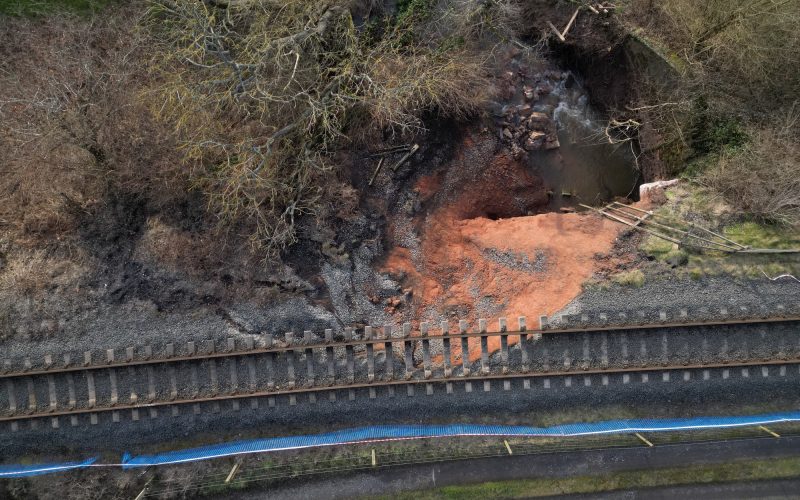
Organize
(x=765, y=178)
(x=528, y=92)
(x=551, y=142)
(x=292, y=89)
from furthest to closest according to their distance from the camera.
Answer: (x=551, y=142) → (x=528, y=92) → (x=765, y=178) → (x=292, y=89)

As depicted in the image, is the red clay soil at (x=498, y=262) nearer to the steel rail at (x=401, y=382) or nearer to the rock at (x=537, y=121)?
the steel rail at (x=401, y=382)

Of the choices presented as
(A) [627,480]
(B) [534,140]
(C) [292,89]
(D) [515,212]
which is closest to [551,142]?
(B) [534,140]

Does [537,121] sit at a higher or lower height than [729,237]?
higher

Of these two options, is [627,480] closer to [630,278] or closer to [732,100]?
[630,278]

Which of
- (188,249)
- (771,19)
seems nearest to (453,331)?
(188,249)

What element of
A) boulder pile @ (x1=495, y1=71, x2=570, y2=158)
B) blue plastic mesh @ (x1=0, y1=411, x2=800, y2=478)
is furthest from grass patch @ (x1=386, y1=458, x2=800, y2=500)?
boulder pile @ (x1=495, y1=71, x2=570, y2=158)

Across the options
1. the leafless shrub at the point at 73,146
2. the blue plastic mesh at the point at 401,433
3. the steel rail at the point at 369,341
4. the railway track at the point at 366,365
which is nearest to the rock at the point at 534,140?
the railway track at the point at 366,365
